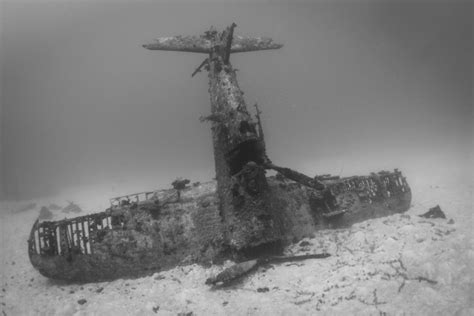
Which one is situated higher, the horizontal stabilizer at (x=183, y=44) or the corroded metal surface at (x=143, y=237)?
the horizontal stabilizer at (x=183, y=44)

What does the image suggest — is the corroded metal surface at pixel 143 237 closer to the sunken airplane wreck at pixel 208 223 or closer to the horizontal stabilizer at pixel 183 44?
the sunken airplane wreck at pixel 208 223

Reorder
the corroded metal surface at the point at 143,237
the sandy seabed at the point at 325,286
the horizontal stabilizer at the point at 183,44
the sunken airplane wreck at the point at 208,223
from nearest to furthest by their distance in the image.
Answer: the sandy seabed at the point at 325,286
the sunken airplane wreck at the point at 208,223
the corroded metal surface at the point at 143,237
the horizontal stabilizer at the point at 183,44

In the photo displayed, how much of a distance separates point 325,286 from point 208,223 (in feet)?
11.3

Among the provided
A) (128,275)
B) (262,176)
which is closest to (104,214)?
(128,275)

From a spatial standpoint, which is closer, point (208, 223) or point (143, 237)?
point (143, 237)

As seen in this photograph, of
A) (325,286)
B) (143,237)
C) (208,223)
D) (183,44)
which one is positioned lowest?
(325,286)

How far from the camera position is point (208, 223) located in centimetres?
751

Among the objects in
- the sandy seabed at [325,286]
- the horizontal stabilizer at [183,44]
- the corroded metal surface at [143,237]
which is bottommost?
the sandy seabed at [325,286]

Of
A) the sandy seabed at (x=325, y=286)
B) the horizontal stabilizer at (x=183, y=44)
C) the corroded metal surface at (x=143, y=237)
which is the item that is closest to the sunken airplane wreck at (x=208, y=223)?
the corroded metal surface at (x=143, y=237)

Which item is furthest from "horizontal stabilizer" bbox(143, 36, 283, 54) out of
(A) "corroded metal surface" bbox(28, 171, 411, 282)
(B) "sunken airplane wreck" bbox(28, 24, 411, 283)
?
(A) "corroded metal surface" bbox(28, 171, 411, 282)

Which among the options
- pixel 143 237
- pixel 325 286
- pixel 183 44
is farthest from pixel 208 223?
pixel 183 44

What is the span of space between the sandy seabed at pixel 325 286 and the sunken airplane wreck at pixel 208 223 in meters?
0.42

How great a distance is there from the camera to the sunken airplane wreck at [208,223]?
6934mm

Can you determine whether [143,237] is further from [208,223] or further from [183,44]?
[183,44]
